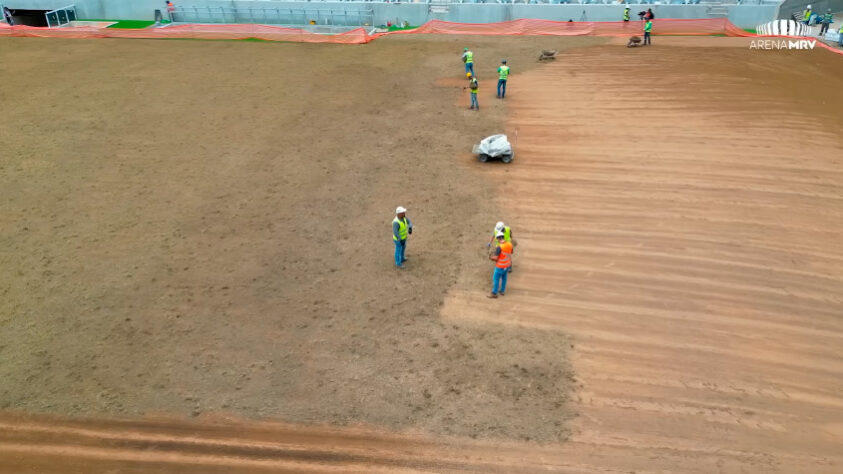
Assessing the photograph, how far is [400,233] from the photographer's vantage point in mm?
13609

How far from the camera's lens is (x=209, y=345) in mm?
11953

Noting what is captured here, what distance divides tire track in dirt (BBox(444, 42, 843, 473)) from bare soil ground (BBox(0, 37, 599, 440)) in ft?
3.92

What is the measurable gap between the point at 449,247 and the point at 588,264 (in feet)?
11.3

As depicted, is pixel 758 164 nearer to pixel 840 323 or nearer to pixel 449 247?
pixel 840 323

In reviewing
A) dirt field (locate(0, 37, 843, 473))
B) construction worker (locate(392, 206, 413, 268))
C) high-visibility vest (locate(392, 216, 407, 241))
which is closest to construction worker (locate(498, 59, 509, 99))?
dirt field (locate(0, 37, 843, 473))

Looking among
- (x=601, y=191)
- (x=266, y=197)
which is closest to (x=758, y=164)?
(x=601, y=191)

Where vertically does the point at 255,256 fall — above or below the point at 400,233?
below

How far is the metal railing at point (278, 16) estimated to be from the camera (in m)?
36.5

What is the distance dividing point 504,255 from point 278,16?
30696 mm

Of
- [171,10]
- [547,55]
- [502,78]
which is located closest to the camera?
[502,78]

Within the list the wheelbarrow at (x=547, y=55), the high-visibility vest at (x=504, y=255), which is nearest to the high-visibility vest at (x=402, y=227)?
the high-visibility vest at (x=504, y=255)

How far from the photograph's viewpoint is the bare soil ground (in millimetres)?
10875

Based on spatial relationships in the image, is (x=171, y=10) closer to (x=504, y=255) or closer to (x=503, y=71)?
(x=503, y=71)

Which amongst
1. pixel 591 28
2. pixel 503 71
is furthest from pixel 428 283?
pixel 591 28
